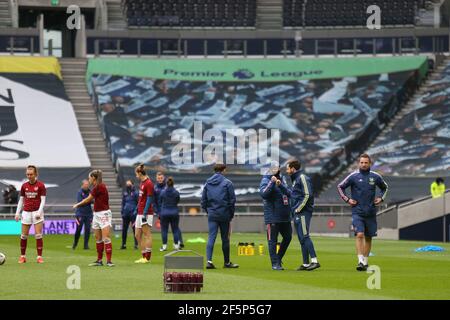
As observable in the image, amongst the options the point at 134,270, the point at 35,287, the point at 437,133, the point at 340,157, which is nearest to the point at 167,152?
the point at 340,157

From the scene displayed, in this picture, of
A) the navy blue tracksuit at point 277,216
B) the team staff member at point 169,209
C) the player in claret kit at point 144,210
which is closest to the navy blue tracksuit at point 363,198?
the navy blue tracksuit at point 277,216

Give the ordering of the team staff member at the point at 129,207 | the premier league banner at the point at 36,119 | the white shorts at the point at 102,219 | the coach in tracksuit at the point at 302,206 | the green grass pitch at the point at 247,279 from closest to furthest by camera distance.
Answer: the green grass pitch at the point at 247,279, the coach in tracksuit at the point at 302,206, the white shorts at the point at 102,219, the team staff member at the point at 129,207, the premier league banner at the point at 36,119

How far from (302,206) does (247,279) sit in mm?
3570

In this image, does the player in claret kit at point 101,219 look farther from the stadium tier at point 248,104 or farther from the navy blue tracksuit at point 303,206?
the stadium tier at point 248,104

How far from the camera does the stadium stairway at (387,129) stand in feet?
208

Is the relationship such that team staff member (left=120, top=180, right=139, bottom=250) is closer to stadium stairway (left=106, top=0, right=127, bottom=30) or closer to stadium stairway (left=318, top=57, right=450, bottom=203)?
stadium stairway (left=318, top=57, right=450, bottom=203)

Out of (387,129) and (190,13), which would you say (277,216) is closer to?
(387,129)

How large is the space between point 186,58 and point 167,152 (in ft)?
36.6

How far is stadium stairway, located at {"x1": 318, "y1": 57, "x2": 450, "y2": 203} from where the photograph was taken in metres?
63.4

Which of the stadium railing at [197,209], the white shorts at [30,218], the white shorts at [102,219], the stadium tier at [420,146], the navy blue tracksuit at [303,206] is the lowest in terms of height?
the stadium railing at [197,209]

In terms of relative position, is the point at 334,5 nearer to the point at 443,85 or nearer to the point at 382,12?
the point at 382,12

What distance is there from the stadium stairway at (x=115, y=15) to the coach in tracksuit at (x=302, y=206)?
178 feet

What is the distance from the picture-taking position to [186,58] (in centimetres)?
7781

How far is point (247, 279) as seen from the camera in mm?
21969
